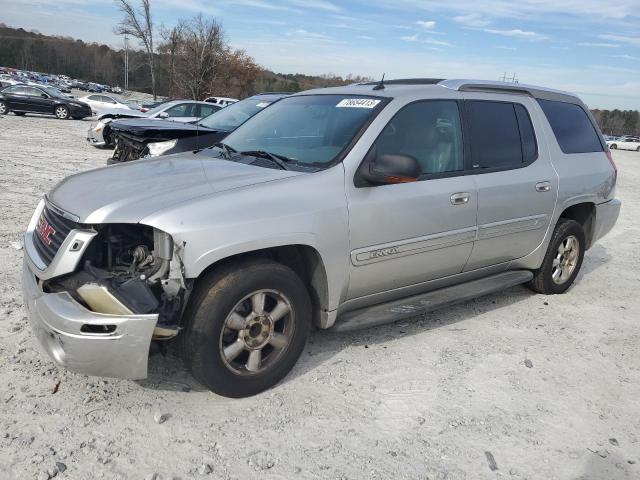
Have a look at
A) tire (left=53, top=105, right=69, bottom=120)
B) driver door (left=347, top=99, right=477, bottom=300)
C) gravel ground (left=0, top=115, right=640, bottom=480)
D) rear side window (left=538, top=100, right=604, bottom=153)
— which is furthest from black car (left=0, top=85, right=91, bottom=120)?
driver door (left=347, top=99, right=477, bottom=300)

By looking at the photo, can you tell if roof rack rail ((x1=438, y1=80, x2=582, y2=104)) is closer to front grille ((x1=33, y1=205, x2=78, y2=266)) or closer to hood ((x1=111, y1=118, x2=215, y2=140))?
front grille ((x1=33, y1=205, x2=78, y2=266))

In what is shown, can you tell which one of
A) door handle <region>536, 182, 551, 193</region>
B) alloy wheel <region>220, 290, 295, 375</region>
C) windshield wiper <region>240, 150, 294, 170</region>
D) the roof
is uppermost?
the roof

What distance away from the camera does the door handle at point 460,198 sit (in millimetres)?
3914

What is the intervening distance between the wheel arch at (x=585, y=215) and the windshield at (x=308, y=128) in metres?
2.65

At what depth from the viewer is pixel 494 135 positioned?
4371mm

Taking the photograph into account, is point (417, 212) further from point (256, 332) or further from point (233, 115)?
point (233, 115)

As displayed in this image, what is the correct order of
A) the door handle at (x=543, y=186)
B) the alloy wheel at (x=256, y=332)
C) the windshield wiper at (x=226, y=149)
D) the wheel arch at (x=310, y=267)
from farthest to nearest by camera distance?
1. the door handle at (x=543, y=186)
2. the windshield wiper at (x=226, y=149)
3. the wheel arch at (x=310, y=267)
4. the alloy wheel at (x=256, y=332)

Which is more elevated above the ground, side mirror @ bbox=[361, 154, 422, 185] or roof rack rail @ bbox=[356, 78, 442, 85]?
roof rack rail @ bbox=[356, 78, 442, 85]

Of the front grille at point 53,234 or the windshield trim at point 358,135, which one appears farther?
the windshield trim at point 358,135

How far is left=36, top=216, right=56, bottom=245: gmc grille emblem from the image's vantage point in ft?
10.2

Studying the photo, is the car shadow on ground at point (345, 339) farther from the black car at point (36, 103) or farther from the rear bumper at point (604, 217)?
the black car at point (36, 103)

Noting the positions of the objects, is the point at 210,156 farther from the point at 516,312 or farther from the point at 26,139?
the point at 26,139

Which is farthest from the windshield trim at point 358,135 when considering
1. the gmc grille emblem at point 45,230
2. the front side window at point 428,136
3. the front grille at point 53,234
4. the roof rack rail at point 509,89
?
the gmc grille emblem at point 45,230

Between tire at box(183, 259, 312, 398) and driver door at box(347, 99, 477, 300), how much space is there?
483 mm
